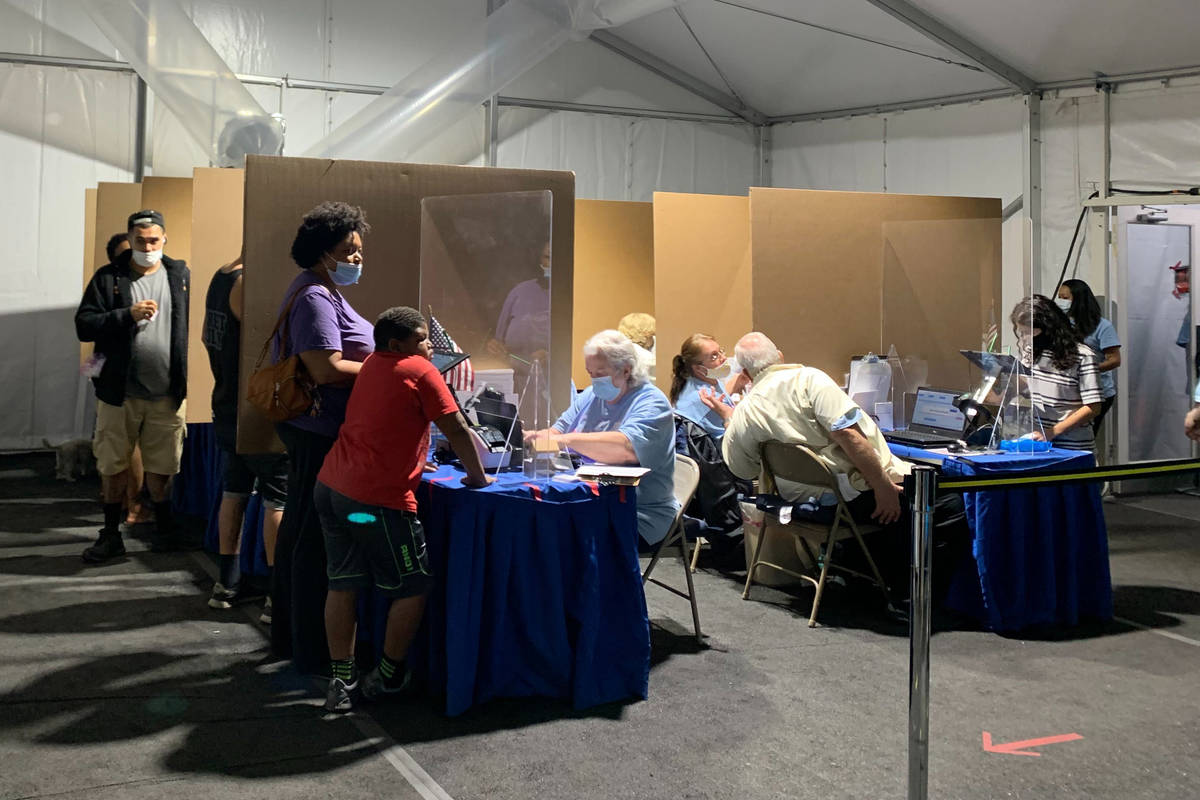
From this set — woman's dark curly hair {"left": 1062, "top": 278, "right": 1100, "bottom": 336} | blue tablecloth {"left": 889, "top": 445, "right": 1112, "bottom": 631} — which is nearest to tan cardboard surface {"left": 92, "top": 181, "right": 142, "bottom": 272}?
blue tablecloth {"left": 889, "top": 445, "right": 1112, "bottom": 631}

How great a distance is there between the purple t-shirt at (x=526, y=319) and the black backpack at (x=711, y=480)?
A: 1519 millimetres

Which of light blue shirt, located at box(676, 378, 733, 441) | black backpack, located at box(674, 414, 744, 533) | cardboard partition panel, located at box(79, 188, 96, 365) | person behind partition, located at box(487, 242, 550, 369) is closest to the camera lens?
person behind partition, located at box(487, 242, 550, 369)

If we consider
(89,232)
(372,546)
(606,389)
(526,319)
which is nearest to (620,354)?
(606,389)

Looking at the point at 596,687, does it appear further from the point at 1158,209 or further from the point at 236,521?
the point at 1158,209

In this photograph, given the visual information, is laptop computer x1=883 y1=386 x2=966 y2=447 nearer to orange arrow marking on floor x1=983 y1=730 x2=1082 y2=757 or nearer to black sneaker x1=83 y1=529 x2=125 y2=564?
orange arrow marking on floor x1=983 y1=730 x2=1082 y2=757

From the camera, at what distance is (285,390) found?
2949 millimetres

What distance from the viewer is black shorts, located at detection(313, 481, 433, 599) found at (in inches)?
109

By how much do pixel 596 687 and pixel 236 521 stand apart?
1594 mm

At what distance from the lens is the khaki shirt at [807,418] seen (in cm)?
374

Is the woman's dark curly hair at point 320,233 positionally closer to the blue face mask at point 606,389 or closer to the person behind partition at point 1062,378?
the blue face mask at point 606,389

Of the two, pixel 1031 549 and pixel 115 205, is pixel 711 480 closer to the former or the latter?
pixel 1031 549

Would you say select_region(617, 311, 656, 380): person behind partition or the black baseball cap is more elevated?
the black baseball cap

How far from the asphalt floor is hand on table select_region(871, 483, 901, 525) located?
1.34 feet

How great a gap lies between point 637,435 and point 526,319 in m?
0.56
